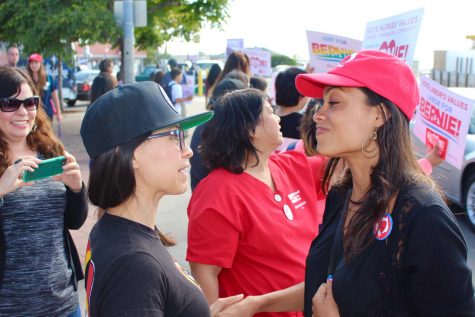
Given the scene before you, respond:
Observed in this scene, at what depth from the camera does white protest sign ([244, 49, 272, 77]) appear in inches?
451

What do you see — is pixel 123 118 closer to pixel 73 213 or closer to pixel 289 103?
pixel 73 213

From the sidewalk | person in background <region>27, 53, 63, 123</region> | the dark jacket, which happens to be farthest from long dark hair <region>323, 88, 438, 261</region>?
person in background <region>27, 53, 63, 123</region>

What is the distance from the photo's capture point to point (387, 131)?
2023 millimetres

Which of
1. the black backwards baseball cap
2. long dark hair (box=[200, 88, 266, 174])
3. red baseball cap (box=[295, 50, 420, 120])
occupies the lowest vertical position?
long dark hair (box=[200, 88, 266, 174])

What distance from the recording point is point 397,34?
4555 millimetres

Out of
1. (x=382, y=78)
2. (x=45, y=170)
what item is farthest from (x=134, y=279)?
(x=45, y=170)

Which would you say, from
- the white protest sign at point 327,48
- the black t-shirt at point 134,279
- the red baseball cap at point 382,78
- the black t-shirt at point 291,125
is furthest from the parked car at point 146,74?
the black t-shirt at point 134,279

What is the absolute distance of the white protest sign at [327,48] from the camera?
6020 mm

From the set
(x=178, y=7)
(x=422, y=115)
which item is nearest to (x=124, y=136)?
(x=422, y=115)

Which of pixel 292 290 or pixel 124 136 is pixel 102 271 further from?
pixel 292 290

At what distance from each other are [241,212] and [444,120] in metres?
1.94

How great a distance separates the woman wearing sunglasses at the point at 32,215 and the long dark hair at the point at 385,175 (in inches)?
57.8

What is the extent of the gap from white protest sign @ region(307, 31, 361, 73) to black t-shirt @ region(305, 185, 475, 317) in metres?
4.38

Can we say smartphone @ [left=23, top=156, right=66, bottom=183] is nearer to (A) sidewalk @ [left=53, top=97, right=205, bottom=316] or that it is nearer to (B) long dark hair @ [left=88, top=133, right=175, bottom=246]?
(B) long dark hair @ [left=88, top=133, right=175, bottom=246]
